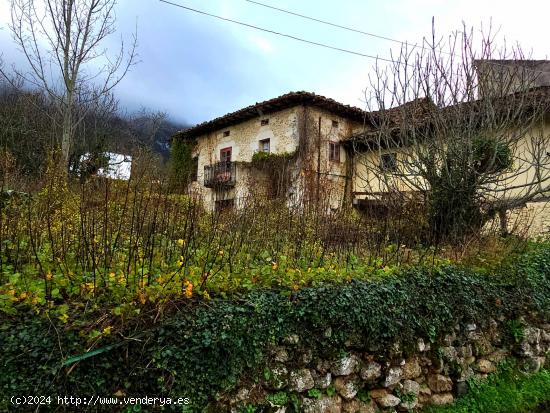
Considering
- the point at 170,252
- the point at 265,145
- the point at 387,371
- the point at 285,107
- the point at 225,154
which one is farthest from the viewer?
the point at 225,154

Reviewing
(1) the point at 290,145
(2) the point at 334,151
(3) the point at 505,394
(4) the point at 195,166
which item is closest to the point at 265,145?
(1) the point at 290,145

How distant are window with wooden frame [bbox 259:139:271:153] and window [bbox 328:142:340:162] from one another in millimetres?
2813

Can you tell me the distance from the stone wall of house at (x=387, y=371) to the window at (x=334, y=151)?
38.4 feet

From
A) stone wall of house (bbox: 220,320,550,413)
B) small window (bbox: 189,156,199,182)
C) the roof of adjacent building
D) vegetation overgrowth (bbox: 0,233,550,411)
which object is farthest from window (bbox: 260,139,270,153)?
vegetation overgrowth (bbox: 0,233,550,411)

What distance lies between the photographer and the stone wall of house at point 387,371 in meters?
3.22

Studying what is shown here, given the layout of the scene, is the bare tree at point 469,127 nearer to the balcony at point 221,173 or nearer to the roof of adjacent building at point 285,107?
the roof of adjacent building at point 285,107

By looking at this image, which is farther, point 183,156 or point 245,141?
point 183,156

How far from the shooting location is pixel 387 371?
390 centimetres

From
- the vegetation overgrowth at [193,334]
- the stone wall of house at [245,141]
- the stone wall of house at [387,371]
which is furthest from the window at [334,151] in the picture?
the vegetation overgrowth at [193,334]

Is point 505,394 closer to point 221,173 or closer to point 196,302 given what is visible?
point 196,302

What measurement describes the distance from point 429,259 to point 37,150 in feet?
66.6

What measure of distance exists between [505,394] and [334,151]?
12.9 meters

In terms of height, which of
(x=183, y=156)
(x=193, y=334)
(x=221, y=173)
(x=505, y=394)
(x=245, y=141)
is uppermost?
(x=245, y=141)

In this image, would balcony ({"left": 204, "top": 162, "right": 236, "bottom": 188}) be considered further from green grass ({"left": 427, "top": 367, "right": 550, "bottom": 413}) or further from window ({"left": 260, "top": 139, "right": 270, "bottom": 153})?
green grass ({"left": 427, "top": 367, "right": 550, "bottom": 413})
